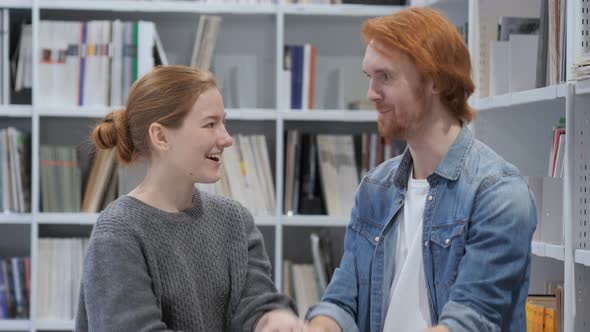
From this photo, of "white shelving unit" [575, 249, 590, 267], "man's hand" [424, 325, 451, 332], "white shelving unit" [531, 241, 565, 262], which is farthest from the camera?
"white shelving unit" [531, 241, 565, 262]

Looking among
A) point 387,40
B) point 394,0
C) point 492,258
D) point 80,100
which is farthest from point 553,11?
point 80,100

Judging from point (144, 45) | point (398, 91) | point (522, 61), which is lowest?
point (398, 91)

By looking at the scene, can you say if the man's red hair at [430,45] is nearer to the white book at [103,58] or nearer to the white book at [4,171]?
the white book at [103,58]

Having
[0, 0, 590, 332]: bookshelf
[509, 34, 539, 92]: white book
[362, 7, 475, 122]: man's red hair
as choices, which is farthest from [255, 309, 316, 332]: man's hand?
[509, 34, 539, 92]: white book

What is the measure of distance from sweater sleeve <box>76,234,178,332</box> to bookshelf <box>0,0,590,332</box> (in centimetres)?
129

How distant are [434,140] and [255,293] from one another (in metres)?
0.47

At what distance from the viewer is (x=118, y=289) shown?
163 cm

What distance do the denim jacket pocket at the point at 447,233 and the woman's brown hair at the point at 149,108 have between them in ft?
1.81

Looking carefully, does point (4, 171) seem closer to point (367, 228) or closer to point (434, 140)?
point (367, 228)

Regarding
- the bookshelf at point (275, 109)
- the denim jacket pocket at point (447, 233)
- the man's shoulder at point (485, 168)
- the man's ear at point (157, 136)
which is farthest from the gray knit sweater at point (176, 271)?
the bookshelf at point (275, 109)

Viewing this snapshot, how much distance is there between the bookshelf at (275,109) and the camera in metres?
2.82

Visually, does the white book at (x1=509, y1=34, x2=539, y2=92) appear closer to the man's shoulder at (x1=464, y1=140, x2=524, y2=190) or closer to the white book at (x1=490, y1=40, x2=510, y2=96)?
the white book at (x1=490, y1=40, x2=510, y2=96)

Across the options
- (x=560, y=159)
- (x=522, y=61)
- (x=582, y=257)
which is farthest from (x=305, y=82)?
(x=582, y=257)

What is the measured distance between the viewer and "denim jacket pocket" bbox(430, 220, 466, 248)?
165 centimetres
